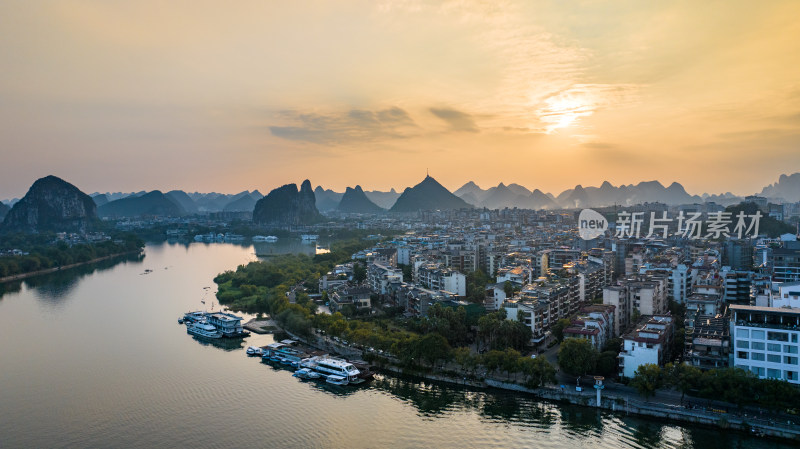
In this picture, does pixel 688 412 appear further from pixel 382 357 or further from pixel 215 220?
pixel 215 220

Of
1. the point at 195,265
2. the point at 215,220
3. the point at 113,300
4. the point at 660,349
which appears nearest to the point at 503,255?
the point at 660,349

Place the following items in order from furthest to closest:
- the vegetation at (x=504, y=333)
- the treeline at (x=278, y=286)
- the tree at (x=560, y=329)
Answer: the treeline at (x=278, y=286), the tree at (x=560, y=329), the vegetation at (x=504, y=333)

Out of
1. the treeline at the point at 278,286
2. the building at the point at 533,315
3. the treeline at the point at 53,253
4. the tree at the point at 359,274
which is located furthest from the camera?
the treeline at the point at 53,253

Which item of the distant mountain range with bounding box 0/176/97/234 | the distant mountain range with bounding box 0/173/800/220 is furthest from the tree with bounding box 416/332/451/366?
the distant mountain range with bounding box 0/173/800/220

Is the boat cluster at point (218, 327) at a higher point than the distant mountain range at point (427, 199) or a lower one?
lower

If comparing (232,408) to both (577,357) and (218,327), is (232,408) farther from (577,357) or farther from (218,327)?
(577,357)

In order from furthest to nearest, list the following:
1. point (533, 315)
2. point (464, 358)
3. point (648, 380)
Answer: point (533, 315)
point (464, 358)
point (648, 380)

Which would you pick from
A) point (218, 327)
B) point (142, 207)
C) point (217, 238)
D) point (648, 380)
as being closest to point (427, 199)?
point (217, 238)

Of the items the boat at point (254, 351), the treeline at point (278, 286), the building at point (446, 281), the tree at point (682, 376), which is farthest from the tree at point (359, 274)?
the tree at point (682, 376)

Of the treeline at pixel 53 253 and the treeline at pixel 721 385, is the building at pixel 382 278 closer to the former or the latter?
the treeline at pixel 721 385

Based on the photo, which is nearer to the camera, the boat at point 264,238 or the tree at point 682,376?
the tree at point 682,376
